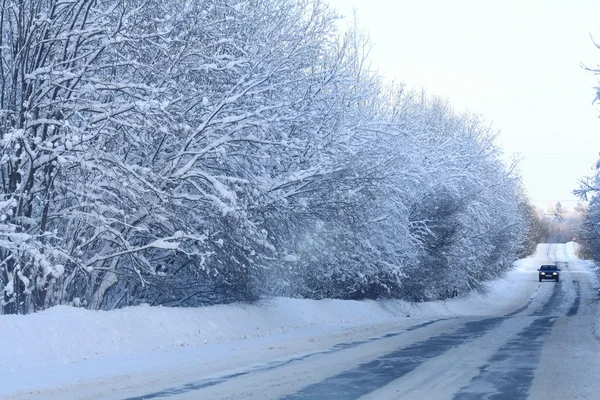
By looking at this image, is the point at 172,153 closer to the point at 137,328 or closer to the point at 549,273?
the point at 137,328

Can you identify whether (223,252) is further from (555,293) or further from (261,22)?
(555,293)

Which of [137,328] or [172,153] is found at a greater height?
[172,153]

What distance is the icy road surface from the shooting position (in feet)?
34.0

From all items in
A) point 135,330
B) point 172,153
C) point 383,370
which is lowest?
point 383,370

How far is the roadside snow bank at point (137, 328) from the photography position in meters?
12.3

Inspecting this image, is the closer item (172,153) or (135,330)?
(135,330)

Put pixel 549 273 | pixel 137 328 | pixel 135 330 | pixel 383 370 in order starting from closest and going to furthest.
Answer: pixel 383 370 → pixel 135 330 → pixel 137 328 → pixel 549 273

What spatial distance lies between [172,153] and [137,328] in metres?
4.00

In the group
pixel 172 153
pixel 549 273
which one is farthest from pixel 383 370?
pixel 549 273

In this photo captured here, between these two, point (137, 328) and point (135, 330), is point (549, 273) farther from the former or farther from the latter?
point (135, 330)

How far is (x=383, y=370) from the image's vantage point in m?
12.9

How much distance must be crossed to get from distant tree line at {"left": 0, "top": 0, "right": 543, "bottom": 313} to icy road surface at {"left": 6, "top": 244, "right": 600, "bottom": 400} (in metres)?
2.76

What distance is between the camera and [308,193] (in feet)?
68.1

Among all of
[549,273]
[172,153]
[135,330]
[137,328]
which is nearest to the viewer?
[135,330]
